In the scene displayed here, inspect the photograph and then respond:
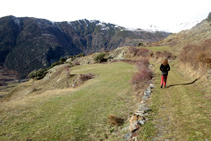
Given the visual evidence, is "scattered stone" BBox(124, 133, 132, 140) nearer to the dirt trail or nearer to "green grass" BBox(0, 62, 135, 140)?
"green grass" BBox(0, 62, 135, 140)

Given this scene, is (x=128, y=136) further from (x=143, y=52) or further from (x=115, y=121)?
(x=143, y=52)

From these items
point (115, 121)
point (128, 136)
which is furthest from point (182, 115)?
point (115, 121)

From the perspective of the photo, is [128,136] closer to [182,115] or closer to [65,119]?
[182,115]

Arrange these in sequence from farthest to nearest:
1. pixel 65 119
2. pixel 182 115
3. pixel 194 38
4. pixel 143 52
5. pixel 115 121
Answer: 1. pixel 143 52
2. pixel 194 38
3. pixel 65 119
4. pixel 115 121
5. pixel 182 115

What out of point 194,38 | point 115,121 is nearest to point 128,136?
point 115,121

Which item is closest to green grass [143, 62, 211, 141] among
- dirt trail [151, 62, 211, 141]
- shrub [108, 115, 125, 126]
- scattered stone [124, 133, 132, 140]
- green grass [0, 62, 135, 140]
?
dirt trail [151, 62, 211, 141]

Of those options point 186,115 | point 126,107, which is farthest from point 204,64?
point 126,107

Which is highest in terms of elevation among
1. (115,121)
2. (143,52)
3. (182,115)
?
(143,52)

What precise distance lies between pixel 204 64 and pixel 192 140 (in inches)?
474

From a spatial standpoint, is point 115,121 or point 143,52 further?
point 143,52

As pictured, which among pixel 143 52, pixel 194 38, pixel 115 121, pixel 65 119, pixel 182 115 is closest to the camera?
pixel 182 115

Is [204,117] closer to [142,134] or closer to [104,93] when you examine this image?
[142,134]

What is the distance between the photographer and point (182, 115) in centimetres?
764

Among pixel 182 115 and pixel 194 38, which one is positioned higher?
pixel 194 38
